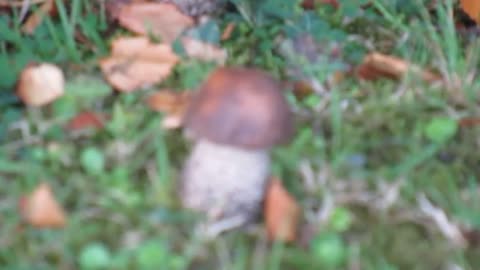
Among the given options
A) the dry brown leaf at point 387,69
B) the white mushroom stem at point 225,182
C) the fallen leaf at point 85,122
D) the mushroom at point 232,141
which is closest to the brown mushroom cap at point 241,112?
the mushroom at point 232,141

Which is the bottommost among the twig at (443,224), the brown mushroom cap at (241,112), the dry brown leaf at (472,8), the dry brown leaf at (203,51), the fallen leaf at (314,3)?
the twig at (443,224)

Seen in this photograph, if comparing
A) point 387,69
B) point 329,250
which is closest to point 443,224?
point 329,250

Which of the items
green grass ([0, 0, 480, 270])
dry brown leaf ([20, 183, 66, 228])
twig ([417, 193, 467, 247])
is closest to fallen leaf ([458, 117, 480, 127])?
green grass ([0, 0, 480, 270])

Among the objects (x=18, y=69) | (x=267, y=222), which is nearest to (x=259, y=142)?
(x=267, y=222)

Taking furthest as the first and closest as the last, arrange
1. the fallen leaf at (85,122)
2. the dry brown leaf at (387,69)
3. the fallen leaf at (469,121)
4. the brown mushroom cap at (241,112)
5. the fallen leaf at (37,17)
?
the fallen leaf at (37,17), the dry brown leaf at (387,69), the fallen leaf at (469,121), the fallen leaf at (85,122), the brown mushroom cap at (241,112)

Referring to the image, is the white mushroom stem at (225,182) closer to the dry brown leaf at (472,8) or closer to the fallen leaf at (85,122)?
the fallen leaf at (85,122)

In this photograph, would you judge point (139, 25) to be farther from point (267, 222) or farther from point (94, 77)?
point (267, 222)

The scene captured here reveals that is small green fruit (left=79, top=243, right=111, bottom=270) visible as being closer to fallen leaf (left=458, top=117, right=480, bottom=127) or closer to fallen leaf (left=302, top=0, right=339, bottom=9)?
fallen leaf (left=458, top=117, right=480, bottom=127)
